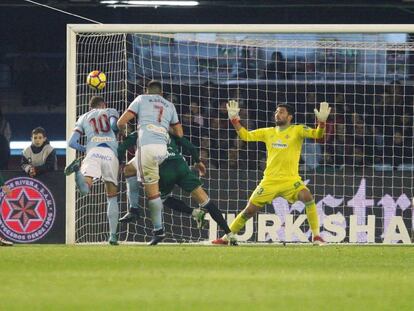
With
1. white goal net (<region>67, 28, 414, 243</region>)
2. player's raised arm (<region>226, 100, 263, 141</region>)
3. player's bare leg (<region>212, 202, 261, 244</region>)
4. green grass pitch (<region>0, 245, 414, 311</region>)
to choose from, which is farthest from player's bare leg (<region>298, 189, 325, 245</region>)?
green grass pitch (<region>0, 245, 414, 311</region>)

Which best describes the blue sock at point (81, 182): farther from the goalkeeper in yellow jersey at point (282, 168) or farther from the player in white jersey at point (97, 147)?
the goalkeeper in yellow jersey at point (282, 168)

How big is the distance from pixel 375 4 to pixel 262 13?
317 centimetres

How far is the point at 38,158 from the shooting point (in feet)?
66.7

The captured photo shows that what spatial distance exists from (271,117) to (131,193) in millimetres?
4570

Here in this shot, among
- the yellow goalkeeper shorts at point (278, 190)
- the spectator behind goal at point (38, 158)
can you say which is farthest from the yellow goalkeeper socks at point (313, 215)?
the spectator behind goal at point (38, 158)

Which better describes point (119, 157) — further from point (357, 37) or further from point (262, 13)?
point (262, 13)

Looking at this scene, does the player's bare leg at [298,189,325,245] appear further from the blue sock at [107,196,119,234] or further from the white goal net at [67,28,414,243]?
the blue sock at [107,196,119,234]

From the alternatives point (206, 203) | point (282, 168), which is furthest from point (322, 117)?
point (206, 203)

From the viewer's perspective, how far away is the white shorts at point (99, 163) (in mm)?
17469

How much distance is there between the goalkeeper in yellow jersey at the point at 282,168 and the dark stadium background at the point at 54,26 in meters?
8.43

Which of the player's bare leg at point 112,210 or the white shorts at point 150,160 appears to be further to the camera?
the player's bare leg at point 112,210

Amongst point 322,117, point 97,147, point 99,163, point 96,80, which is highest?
point 96,80

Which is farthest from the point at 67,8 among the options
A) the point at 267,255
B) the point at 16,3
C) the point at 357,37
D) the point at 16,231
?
the point at 267,255

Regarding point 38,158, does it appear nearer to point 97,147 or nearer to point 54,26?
point 97,147
